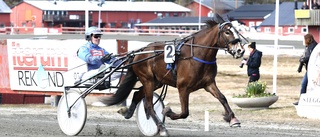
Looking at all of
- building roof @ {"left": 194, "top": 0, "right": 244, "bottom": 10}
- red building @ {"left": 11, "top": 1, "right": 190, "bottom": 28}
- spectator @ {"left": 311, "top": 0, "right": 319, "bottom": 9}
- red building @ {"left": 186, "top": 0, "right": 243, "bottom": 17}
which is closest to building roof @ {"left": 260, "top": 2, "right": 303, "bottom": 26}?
red building @ {"left": 186, "top": 0, "right": 243, "bottom": 17}

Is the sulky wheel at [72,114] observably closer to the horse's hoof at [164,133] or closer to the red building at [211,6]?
the horse's hoof at [164,133]

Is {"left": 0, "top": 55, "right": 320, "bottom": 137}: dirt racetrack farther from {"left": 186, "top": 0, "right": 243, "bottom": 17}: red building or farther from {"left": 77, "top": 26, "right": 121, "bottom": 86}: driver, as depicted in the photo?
{"left": 186, "top": 0, "right": 243, "bottom": 17}: red building

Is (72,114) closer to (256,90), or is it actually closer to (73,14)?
(256,90)

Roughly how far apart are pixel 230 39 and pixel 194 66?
609 mm

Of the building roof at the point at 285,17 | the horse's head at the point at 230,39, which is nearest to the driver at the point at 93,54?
the horse's head at the point at 230,39

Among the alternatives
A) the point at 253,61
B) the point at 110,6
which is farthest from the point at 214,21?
the point at 110,6

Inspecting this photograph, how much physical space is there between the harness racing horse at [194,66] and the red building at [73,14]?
78343 millimetres

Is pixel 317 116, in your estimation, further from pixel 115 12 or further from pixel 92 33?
pixel 115 12

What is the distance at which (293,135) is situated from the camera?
1165 cm

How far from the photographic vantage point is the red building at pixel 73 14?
301 feet

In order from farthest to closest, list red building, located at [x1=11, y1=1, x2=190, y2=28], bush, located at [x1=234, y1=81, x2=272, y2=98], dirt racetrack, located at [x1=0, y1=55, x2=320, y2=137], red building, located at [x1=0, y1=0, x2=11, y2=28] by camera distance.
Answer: red building, located at [x1=11, y1=1, x2=190, y2=28] < red building, located at [x1=0, y1=0, x2=11, y2=28] < bush, located at [x1=234, y1=81, x2=272, y2=98] < dirt racetrack, located at [x1=0, y1=55, x2=320, y2=137]

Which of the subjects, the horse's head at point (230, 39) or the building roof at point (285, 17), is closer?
the horse's head at point (230, 39)

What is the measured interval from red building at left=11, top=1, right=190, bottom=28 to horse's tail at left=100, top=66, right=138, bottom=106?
77.6 m

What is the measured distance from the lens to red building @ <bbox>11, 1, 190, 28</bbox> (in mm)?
91812
